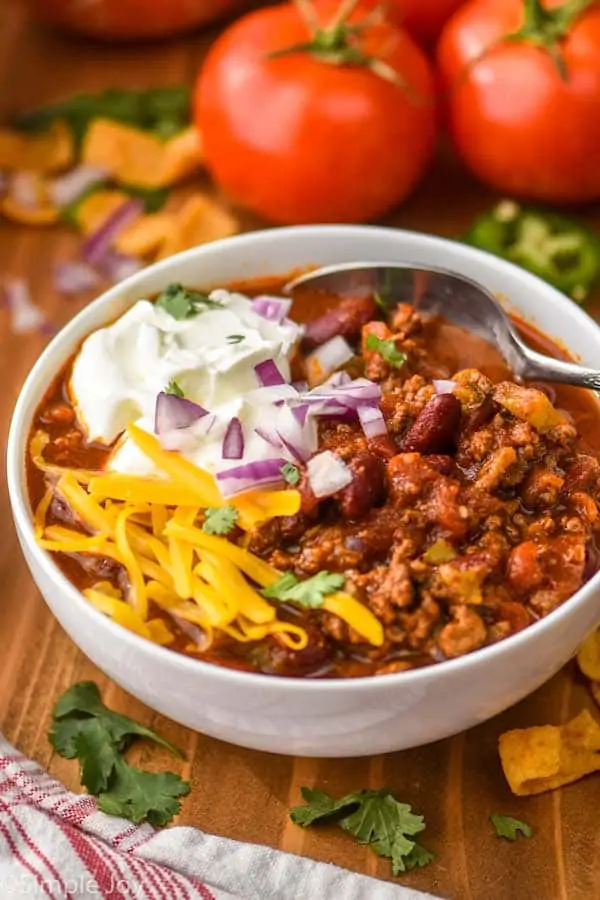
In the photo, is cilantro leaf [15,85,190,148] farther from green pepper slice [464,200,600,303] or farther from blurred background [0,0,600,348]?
green pepper slice [464,200,600,303]

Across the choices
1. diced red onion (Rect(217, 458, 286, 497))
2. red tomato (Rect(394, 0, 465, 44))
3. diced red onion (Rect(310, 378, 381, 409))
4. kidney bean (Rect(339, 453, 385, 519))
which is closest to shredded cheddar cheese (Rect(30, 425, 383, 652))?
diced red onion (Rect(217, 458, 286, 497))

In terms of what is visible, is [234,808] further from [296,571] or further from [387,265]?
[387,265]

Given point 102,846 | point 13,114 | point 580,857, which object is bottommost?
point 580,857

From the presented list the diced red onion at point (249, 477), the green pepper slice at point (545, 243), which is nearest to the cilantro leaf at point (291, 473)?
the diced red onion at point (249, 477)

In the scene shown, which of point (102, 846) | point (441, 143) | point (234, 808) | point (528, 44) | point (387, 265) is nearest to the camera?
point (102, 846)

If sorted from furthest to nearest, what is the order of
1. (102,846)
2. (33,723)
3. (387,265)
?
(387,265) < (33,723) < (102,846)

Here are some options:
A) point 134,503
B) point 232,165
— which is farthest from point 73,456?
point 232,165
